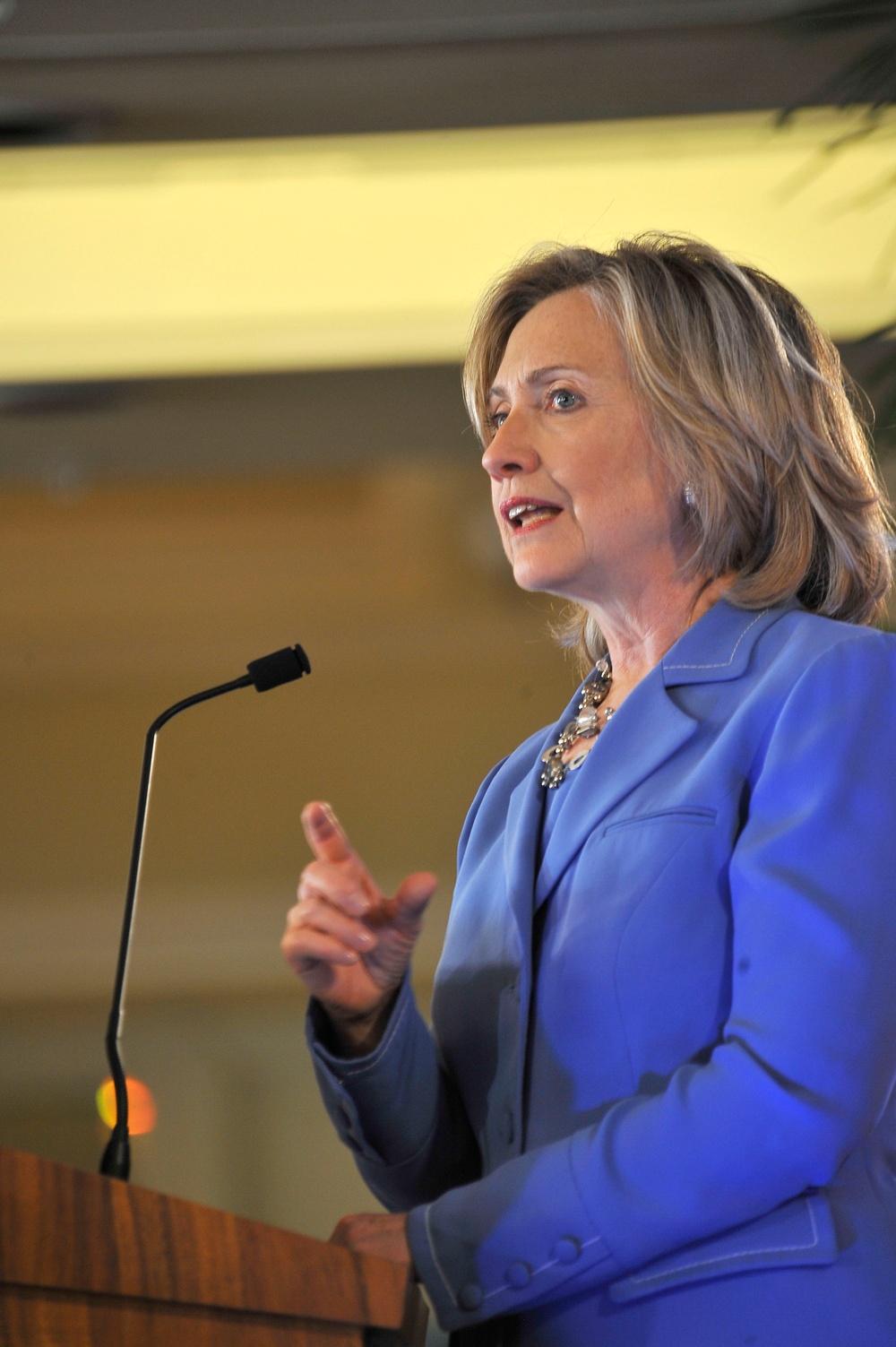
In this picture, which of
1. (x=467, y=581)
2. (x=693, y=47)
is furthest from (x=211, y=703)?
(x=693, y=47)

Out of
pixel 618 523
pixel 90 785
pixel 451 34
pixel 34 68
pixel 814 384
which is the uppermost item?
pixel 34 68

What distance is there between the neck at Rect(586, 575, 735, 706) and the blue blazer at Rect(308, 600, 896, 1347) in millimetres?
85

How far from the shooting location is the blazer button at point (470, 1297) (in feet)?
3.51

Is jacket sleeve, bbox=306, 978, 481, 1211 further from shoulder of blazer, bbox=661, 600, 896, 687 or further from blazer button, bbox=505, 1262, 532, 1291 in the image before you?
shoulder of blazer, bbox=661, 600, 896, 687

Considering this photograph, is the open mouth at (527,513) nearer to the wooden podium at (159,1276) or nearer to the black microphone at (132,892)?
the black microphone at (132,892)

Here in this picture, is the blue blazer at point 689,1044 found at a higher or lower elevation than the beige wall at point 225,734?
lower

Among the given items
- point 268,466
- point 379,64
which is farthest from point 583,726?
point 379,64

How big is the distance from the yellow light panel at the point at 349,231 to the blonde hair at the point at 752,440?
265 cm

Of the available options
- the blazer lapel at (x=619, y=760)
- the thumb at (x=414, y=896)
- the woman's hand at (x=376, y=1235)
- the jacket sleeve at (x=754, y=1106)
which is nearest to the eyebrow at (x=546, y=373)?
the blazer lapel at (x=619, y=760)

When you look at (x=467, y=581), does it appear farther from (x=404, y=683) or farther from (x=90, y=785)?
(x=90, y=785)

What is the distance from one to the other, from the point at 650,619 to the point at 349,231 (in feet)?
9.74

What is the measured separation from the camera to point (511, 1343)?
121cm

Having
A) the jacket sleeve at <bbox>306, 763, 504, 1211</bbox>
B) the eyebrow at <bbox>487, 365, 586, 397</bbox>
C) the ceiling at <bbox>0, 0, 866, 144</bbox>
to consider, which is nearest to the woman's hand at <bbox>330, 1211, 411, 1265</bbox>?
the jacket sleeve at <bbox>306, 763, 504, 1211</bbox>

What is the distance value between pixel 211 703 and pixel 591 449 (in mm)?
2859
